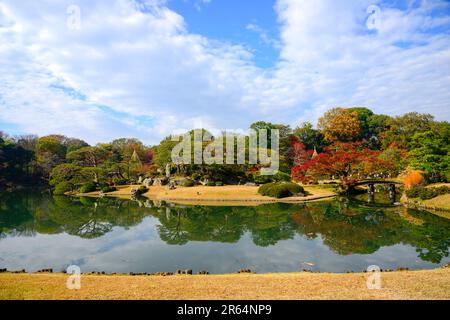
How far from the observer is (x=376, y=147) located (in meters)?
49.6

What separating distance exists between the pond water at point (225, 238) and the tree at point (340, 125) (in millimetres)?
27065

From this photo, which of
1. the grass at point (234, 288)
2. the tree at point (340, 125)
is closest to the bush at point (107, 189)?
the grass at point (234, 288)

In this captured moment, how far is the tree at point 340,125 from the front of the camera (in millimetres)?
48281

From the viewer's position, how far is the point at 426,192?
71.7ft

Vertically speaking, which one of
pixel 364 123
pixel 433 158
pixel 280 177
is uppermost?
pixel 364 123

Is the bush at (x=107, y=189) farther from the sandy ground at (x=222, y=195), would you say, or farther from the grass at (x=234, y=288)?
the grass at (x=234, y=288)

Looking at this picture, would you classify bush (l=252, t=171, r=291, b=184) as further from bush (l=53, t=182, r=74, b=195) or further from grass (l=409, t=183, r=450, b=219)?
bush (l=53, t=182, r=74, b=195)

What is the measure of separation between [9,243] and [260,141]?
35.6 meters

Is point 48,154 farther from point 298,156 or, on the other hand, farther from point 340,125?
point 340,125

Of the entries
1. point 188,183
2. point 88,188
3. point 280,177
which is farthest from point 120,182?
point 280,177

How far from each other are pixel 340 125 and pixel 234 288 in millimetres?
46789

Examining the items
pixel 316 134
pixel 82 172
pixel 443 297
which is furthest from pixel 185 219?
pixel 316 134

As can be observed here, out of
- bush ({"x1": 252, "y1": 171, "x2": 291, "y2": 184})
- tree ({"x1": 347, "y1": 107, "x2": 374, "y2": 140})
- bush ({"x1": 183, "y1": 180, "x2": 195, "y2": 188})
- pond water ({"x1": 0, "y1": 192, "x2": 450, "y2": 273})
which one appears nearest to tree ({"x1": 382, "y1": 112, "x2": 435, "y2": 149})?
tree ({"x1": 347, "y1": 107, "x2": 374, "y2": 140})
